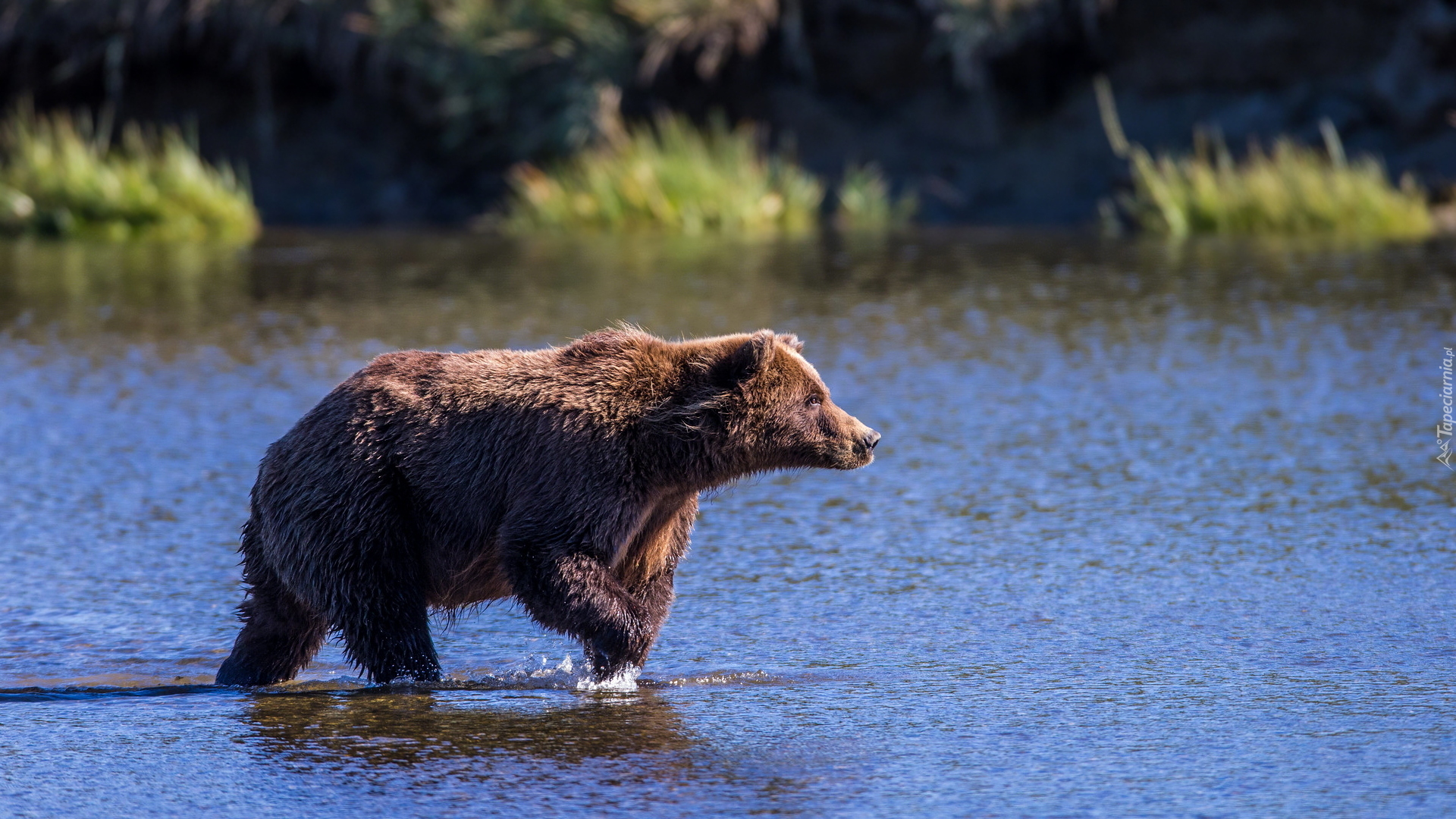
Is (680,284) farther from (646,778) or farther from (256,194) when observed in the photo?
(256,194)

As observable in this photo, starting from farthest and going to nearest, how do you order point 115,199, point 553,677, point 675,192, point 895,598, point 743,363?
point 115,199, point 675,192, point 895,598, point 743,363, point 553,677

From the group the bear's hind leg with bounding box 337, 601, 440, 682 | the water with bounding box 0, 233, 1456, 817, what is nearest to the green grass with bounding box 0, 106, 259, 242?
the water with bounding box 0, 233, 1456, 817

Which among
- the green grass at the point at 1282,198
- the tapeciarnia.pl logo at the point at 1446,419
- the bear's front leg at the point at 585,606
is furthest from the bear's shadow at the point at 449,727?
the green grass at the point at 1282,198

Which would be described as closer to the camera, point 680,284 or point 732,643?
point 732,643

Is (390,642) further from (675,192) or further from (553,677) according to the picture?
(675,192)

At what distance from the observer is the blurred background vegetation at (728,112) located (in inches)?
923

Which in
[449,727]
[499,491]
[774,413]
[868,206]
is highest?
[774,413]

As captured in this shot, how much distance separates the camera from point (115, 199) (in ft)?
77.9

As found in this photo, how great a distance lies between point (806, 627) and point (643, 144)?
1832cm

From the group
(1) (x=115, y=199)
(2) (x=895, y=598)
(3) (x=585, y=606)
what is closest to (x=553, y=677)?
(3) (x=585, y=606)

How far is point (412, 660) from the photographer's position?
583 centimetres

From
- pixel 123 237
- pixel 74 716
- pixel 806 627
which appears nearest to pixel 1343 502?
pixel 806 627

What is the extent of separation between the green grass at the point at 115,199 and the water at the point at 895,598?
10.1 metres

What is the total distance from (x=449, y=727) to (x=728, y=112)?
23833 millimetres
